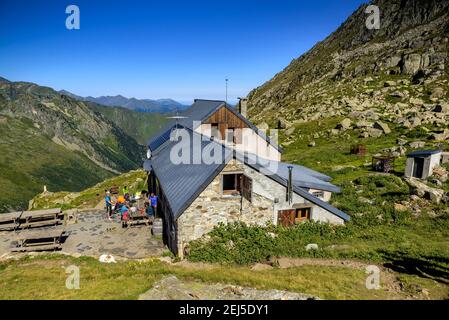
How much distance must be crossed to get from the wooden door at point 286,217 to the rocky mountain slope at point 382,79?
97.5ft

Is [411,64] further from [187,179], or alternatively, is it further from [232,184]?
[187,179]

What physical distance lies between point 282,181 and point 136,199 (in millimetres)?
16332

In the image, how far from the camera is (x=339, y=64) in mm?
96562

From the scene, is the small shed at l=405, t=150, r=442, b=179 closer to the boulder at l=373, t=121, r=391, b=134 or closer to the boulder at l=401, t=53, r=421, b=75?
the boulder at l=373, t=121, r=391, b=134

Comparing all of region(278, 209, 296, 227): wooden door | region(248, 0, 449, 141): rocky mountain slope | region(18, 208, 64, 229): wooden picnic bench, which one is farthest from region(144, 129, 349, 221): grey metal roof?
region(248, 0, 449, 141): rocky mountain slope

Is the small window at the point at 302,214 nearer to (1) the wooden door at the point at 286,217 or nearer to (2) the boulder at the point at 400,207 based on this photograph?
(1) the wooden door at the point at 286,217

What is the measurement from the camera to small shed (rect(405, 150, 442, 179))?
1069 inches

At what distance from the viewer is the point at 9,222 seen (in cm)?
2444

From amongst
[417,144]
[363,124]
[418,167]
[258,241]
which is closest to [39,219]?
[258,241]

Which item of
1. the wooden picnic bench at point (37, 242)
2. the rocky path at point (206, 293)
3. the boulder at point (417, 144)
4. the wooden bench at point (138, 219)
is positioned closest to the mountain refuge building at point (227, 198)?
the wooden bench at point (138, 219)

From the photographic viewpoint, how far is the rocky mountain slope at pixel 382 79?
52322 mm

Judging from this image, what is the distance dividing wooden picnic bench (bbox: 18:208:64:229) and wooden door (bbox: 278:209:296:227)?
1740 centimetres

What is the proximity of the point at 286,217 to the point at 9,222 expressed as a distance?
21.2 metres

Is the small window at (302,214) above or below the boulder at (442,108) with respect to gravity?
below
